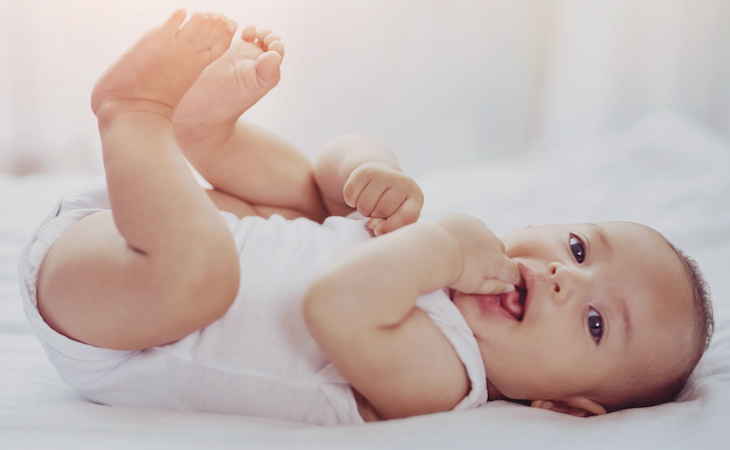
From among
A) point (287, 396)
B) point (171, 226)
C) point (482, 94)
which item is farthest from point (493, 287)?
point (482, 94)

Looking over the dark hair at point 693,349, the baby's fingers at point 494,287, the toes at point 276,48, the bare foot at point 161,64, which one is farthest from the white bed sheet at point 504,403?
the toes at point 276,48

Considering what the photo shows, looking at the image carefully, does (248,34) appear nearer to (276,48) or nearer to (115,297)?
(276,48)

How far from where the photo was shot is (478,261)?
2.75 feet

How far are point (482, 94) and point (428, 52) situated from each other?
259 millimetres

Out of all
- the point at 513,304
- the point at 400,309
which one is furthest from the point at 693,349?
the point at 400,309

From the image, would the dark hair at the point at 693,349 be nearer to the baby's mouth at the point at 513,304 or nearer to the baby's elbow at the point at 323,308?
the baby's mouth at the point at 513,304

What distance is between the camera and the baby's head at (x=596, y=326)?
0.86m

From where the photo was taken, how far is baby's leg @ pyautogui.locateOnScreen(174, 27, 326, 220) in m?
0.97

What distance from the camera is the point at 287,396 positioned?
0.80 m

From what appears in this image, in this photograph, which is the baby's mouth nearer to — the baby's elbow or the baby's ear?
the baby's ear

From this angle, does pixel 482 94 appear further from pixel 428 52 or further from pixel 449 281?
pixel 449 281

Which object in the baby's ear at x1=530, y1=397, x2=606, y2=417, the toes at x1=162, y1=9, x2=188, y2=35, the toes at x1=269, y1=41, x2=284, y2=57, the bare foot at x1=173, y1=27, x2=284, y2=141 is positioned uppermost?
the toes at x1=162, y1=9, x2=188, y2=35

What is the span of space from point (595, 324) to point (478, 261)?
0.18 m

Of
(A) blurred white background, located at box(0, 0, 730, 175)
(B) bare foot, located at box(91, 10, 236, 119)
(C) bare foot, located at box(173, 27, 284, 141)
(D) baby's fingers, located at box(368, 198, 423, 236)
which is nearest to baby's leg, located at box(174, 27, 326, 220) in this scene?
(C) bare foot, located at box(173, 27, 284, 141)
